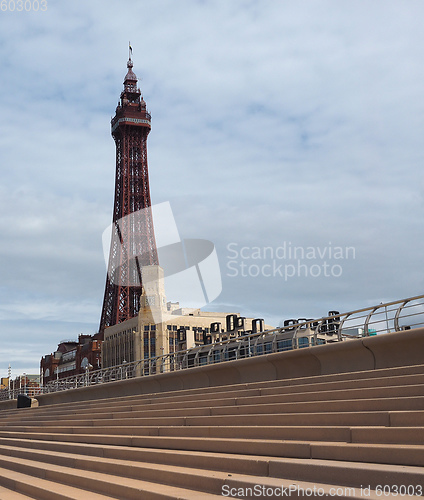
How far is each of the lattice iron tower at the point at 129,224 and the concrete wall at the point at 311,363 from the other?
78.7m

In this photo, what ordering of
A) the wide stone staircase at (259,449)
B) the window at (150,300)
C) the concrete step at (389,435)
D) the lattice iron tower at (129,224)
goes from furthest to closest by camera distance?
1. the lattice iron tower at (129,224)
2. the window at (150,300)
3. the concrete step at (389,435)
4. the wide stone staircase at (259,449)

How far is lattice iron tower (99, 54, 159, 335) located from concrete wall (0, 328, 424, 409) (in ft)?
258

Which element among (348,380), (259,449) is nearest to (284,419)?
(259,449)

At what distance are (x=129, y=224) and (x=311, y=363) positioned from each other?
89.2 meters

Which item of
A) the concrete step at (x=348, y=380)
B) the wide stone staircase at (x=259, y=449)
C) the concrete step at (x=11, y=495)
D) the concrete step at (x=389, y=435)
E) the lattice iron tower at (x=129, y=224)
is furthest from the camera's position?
the lattice iron tower at (x=129, y=224)

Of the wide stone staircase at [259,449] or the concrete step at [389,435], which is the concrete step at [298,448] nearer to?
the wide stone staircase at [259,449]

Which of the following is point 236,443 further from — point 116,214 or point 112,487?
point 116,214

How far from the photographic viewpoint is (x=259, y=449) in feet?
23.8

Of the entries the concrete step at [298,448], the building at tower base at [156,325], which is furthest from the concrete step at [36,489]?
the building at tower base at [156,325]

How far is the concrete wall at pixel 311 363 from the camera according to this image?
34.4ft

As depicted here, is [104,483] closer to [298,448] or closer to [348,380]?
[298,448]

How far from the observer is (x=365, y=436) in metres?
6.38

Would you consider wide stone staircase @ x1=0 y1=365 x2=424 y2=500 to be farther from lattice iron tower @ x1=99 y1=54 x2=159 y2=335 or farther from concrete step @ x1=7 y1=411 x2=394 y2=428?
lattice iron tower @ x1=99 y1=54 x2=159 y2=335

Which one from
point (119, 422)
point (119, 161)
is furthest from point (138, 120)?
point (119, 422)
